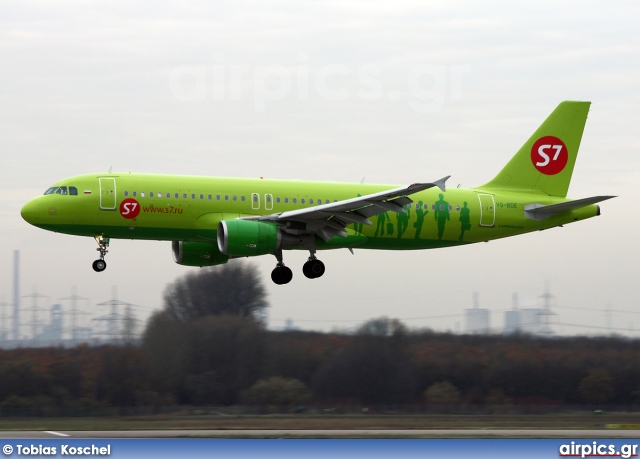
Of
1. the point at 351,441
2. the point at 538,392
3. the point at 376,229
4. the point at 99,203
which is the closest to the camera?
the point at 351,441

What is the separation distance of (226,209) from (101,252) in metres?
5.24

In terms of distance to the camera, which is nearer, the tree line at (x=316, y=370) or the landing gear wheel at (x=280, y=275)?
the landing gear wheel at (x=280, y=275)

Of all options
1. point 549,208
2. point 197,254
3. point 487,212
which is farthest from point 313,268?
point 549,208

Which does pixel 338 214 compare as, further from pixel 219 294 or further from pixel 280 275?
pixel 219 294

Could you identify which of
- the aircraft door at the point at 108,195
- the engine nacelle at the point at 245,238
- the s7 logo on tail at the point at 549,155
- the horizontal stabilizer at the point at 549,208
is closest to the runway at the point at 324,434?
the engine nacelle at the point at 245,238

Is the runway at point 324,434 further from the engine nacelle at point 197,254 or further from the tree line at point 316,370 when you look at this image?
the tree line at point 316,370

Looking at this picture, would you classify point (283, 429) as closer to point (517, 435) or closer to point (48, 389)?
point (517, 435)

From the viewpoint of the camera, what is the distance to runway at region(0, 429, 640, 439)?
135ft

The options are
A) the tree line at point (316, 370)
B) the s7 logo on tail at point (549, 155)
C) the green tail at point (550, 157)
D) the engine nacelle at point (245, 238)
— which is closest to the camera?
the engine nacelle at point (245, 238)

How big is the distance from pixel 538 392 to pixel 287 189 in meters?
19.0

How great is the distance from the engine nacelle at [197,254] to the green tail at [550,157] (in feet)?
40.9

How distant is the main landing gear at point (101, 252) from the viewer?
44000 millimetres

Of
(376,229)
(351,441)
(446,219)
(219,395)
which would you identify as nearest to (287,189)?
(376,229)

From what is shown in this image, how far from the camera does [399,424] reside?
48000 mm
